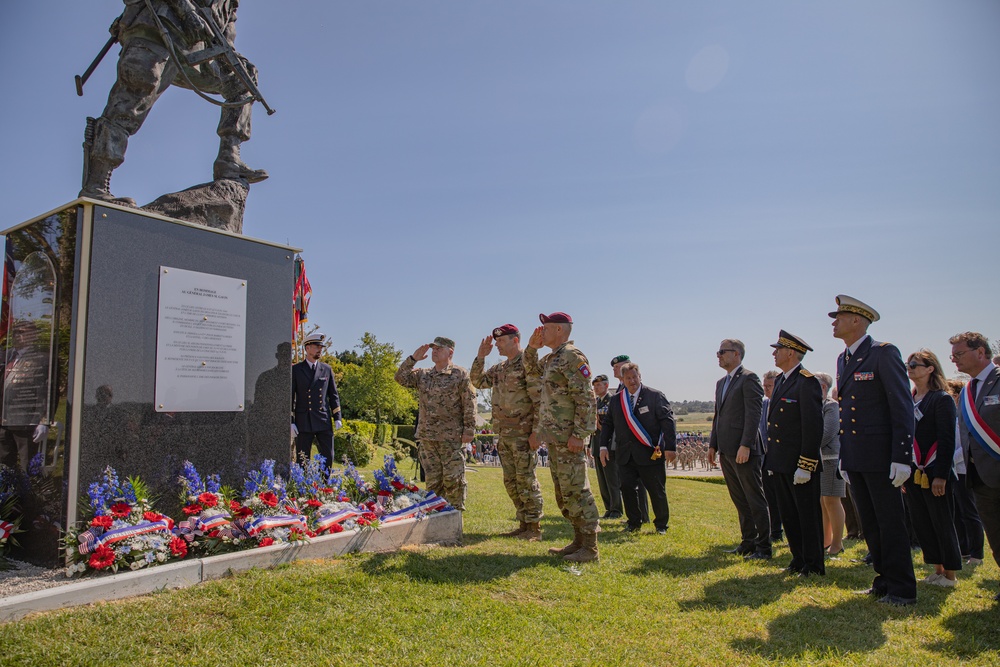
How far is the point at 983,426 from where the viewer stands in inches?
172

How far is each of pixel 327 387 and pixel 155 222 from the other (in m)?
3.61

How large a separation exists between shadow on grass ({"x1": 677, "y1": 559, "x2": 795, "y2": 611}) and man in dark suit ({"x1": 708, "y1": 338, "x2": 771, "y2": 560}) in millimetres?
803

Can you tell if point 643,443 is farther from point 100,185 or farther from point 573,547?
point 100,185

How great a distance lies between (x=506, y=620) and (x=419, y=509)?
2.16m

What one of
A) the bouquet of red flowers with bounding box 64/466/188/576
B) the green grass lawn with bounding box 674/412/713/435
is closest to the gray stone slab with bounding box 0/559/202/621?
the bouquet of red flowers with bounding box 64/466/188/576

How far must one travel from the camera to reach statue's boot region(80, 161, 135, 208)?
546 cm

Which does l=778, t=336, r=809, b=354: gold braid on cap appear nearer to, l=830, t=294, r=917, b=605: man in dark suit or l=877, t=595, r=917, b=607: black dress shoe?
l=830, t=294, r=917, b=605: man in dark suit

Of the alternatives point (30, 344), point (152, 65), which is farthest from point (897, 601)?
point (152, 65)

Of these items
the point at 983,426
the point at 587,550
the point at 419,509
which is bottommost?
the point at 587,550

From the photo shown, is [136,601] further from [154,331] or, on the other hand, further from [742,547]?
[742,547]

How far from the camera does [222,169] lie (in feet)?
22.3

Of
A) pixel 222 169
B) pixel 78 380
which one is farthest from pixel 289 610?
pixel 222 169

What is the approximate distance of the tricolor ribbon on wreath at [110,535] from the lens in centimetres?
386

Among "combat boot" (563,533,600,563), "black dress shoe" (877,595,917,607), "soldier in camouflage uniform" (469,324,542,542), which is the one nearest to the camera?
"black dress shoe" (877,595,917,607)
